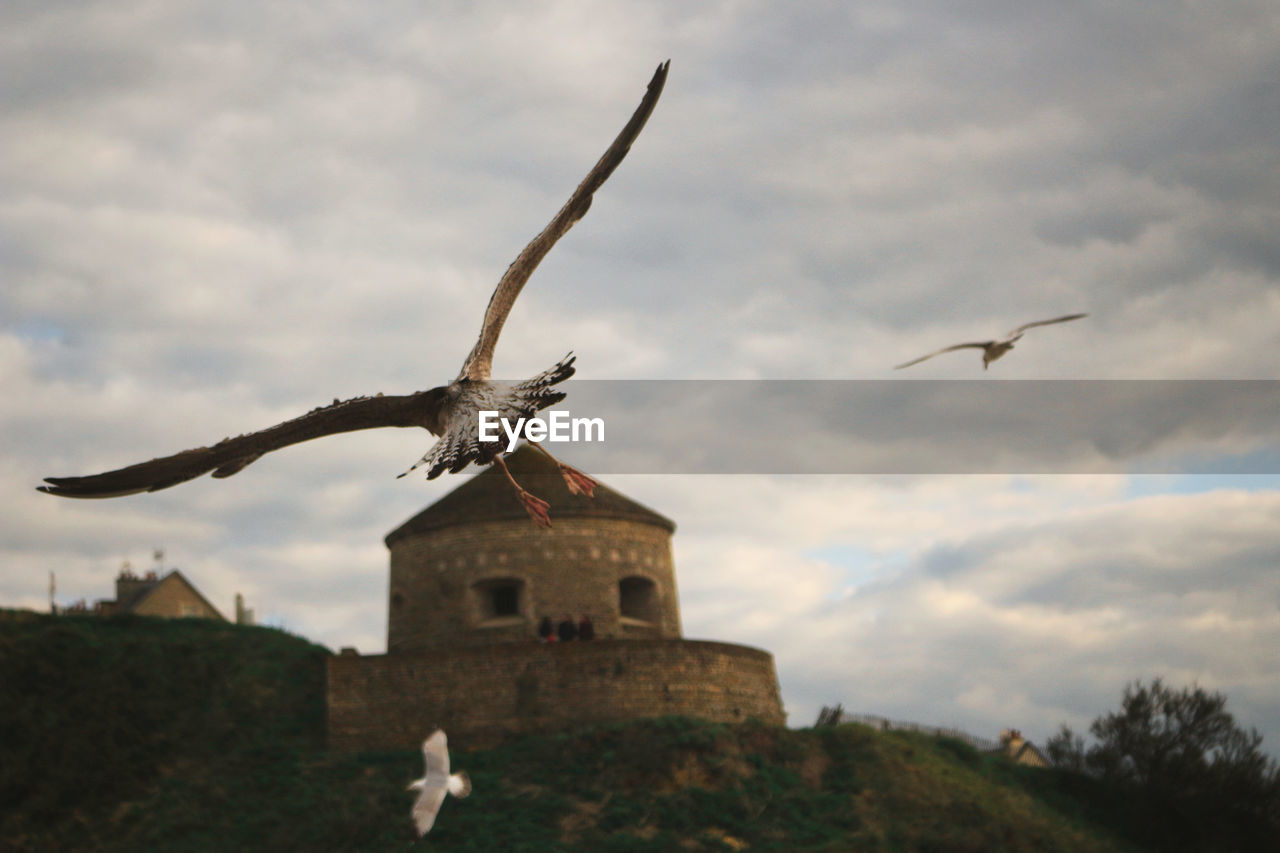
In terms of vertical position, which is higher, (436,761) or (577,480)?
(577,480)

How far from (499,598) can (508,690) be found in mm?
6117

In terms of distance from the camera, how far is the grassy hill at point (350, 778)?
28812mm

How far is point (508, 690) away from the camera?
33938 mm

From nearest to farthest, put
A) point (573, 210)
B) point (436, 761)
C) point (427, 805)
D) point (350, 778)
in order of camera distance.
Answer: point (573, 210) → point (436, 761) → point (427, 805) → point (350, 778)

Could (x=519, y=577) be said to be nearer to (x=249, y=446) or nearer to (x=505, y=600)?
(x=505, y=600)

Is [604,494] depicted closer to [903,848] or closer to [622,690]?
[622,690]

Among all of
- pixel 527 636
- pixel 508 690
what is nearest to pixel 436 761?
pixel 508 690

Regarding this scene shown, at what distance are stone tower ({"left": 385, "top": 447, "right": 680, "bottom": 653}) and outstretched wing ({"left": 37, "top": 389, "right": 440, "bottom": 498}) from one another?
2729 cm

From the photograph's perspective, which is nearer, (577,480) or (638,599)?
(577,480)

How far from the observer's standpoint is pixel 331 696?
34.2 metres

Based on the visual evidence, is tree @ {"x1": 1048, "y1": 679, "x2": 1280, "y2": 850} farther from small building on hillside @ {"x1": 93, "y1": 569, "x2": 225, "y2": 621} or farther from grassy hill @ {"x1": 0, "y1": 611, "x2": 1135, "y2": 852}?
small building on hillside @ {"x1": 93, "y1": 569, "x2": 225, "y2": 621}

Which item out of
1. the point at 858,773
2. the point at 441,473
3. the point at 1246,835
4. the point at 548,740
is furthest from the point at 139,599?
the point at 441,473

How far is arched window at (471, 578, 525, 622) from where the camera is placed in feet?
126

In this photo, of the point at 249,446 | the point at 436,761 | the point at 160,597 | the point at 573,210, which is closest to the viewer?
the point at 249,446
